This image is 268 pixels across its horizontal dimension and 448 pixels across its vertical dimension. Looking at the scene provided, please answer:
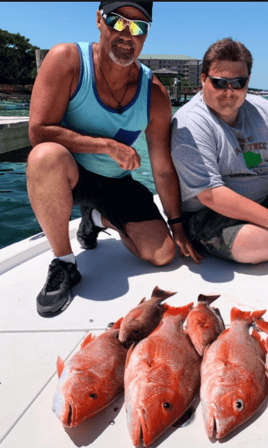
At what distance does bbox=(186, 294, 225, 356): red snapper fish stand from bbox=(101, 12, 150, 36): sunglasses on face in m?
1.73

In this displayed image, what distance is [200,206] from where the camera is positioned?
110 inches

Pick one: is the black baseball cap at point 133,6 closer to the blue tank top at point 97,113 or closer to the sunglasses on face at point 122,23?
the sunglasses on face at point 122,23

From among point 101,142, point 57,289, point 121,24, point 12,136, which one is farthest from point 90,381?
point 12,136

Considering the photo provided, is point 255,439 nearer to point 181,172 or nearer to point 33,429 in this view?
point 33,429

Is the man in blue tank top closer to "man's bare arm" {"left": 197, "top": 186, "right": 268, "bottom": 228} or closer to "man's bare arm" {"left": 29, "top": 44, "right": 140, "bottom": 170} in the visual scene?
"man's bare arm" {"left": 29, "top": 44, "right": 140, "bottom": 170}

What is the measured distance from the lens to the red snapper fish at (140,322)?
1709mm

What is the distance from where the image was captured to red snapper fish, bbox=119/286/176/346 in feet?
5.61

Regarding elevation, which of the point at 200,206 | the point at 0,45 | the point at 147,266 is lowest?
the point at 147,266

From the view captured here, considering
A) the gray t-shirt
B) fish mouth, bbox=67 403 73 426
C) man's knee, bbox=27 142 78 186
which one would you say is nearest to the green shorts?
the gray t-shirt

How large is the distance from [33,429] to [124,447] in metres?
0.35

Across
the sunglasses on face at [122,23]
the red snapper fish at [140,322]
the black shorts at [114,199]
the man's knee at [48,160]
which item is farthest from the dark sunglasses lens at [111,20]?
the red snapper fish at [140,322]

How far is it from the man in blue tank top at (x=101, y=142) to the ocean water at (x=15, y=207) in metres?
2.96

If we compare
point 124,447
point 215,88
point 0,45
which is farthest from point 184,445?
point 0,45

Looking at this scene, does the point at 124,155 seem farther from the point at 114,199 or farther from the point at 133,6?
the point at 133,6
